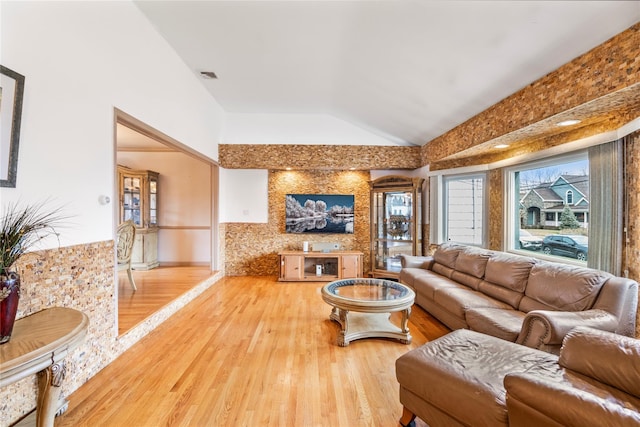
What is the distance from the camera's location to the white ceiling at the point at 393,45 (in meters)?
1.97

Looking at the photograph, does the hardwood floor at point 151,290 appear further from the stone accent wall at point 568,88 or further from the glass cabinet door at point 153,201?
the stone accent wall at point 568,88

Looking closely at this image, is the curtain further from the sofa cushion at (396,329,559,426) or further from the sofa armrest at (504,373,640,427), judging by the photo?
the sofa armrest at (504,373,640,427)

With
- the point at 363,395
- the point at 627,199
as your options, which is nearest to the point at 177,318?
the point at 363,395

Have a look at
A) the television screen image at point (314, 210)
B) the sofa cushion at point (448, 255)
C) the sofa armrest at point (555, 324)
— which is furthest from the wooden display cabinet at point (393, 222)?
the sofa armrest at point (555, 324)

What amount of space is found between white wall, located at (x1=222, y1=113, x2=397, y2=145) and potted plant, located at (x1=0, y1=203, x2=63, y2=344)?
369 centimetres

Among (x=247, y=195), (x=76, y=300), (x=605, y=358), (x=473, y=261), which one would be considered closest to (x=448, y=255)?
(x=473, y=261)

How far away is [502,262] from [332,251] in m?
2.87

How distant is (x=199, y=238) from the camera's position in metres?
5.86

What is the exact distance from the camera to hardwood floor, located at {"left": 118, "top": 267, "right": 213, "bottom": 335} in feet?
9.70

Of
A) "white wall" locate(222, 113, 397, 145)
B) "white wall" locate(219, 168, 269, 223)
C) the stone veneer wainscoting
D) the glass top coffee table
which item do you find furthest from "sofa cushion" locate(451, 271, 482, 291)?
the stone veneer wainscoting

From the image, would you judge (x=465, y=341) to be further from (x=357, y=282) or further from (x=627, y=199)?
(x=627, y=199)

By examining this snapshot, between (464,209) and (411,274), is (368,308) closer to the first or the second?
(411,274)

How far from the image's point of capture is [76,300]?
194cm

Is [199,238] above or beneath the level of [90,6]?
beneath
